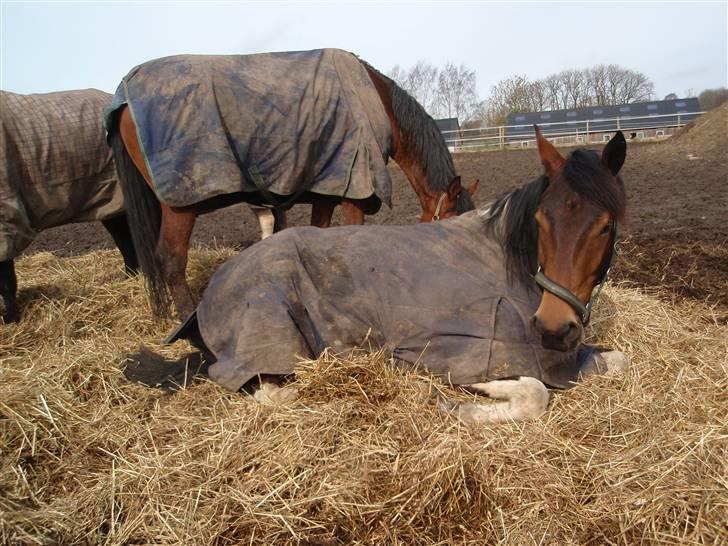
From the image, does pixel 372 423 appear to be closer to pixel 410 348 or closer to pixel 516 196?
pixel 410 348

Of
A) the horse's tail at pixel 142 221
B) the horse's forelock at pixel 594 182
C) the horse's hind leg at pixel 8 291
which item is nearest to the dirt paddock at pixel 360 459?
the horse's tail at pixel 142 221

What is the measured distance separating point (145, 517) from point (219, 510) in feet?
0.87

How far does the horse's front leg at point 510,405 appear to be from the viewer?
2676mm

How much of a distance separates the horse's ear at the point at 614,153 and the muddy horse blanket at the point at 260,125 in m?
2.05

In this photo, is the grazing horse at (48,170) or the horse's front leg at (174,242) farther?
the grazing horse at (48,170)

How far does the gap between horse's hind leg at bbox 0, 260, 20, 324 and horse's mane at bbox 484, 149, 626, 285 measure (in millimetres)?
3651

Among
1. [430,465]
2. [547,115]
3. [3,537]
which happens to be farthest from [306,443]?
Answer: [547,115]

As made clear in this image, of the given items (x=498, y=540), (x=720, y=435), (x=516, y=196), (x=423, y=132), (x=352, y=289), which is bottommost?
(x=498, y=540)

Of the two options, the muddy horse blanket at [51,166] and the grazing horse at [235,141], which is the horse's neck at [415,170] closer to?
the grazing horse at [235,141]

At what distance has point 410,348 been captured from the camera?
297cm

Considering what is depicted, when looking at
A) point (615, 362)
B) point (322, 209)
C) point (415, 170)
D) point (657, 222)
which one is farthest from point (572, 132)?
point (615, 362)

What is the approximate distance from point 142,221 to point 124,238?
59.8 inches

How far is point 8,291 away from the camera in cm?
460

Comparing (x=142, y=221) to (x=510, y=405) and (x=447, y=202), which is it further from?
(x=510, y=405)
